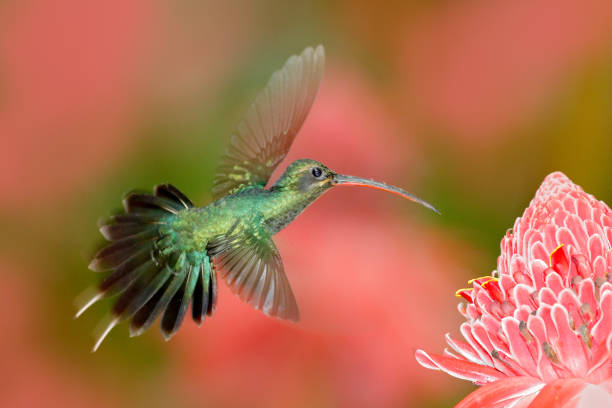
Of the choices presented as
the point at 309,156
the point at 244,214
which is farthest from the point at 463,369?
the point at 309,156

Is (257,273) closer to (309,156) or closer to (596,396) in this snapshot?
(596,396)

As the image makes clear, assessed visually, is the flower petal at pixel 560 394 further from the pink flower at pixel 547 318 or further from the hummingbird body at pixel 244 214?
the hummingbird body at pixel 244 214

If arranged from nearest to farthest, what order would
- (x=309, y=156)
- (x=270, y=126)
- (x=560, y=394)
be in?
→ (x=560, y=394) < (x=270, y=126) < (x=309, y=156)

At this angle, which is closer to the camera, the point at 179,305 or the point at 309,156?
the point at 179,305

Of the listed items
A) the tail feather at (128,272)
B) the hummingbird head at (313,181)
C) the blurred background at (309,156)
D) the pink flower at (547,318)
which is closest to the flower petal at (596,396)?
the pink flower at (547,318)

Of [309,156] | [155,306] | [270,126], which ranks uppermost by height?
[309,156]

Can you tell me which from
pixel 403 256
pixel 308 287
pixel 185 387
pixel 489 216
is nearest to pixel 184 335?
pixel 185 387
